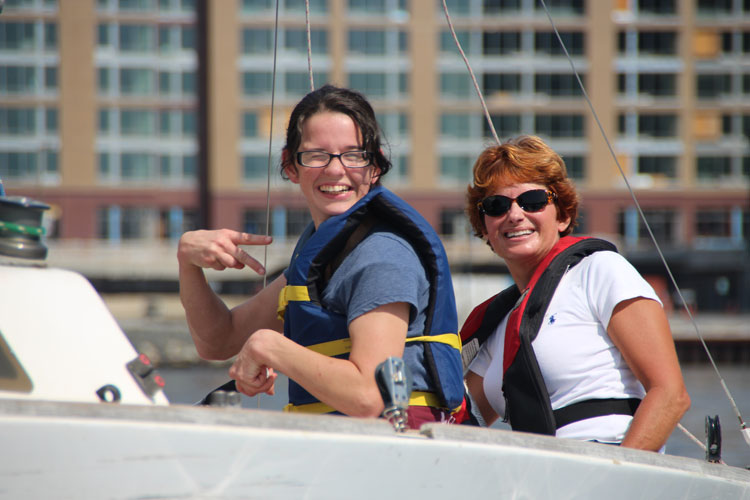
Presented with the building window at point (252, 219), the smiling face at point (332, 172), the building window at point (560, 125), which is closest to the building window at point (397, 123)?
the building window at point (560, 125)

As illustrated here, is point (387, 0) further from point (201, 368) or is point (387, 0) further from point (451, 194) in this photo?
point (201, 368)

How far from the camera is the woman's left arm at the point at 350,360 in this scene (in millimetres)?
1957

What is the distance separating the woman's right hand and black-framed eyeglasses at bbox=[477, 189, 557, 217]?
34.0 inches

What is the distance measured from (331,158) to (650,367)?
1.09 meters

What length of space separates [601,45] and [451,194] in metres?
12.6

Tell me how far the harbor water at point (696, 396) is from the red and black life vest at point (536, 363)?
5477 millimetres

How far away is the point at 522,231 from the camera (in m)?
2.90

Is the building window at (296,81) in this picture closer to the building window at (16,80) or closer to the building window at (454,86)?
the building window at (454,86)

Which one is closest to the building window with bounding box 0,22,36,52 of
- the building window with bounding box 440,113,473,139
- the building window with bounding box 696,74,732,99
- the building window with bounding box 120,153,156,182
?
the building window with bounding box 120,153,156,182

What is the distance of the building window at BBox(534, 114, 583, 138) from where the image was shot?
52844 millimetres

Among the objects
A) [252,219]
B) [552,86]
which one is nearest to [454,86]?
[552,86]

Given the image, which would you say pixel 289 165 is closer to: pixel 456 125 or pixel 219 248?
pixel 219 248

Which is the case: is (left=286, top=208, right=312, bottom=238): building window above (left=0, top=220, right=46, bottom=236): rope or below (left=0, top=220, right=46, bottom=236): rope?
below

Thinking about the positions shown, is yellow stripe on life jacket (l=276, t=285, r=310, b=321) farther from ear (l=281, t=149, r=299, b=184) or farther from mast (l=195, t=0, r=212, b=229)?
mast (l=195, t=0, r=212, b=229)
